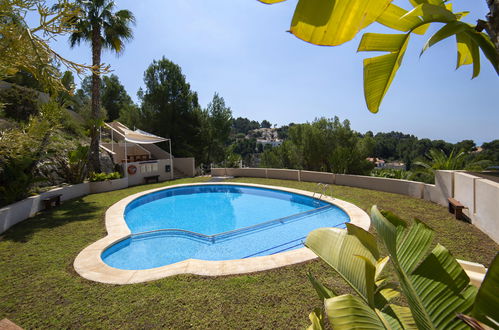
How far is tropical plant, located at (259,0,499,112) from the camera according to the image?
0.87 metres

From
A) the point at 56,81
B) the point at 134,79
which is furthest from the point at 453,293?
the point at 134,79

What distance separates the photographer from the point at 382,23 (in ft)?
3.98

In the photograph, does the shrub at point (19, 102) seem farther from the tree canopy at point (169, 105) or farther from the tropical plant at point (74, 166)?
the tree canopy at point (169, 105)

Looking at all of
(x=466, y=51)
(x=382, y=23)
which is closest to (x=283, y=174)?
(x=466, y=51)

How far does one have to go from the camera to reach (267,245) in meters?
7.17

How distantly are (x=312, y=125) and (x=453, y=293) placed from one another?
2004 cm

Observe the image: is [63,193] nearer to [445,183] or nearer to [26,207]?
[26,207]

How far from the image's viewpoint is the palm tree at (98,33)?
1314 cm

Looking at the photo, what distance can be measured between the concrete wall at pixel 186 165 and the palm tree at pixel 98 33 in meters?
6.17

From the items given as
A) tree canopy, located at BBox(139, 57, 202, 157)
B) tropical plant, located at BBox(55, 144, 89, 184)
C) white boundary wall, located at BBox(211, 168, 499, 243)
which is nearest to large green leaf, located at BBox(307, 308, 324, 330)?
white boundary wall, located at BBox(211, 168, 499, 243)

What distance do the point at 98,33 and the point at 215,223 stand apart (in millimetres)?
12486

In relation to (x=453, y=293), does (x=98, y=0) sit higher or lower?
higher

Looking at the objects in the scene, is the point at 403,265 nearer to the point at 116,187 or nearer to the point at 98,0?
the point at 116,187

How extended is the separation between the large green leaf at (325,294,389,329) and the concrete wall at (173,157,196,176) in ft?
61.0
